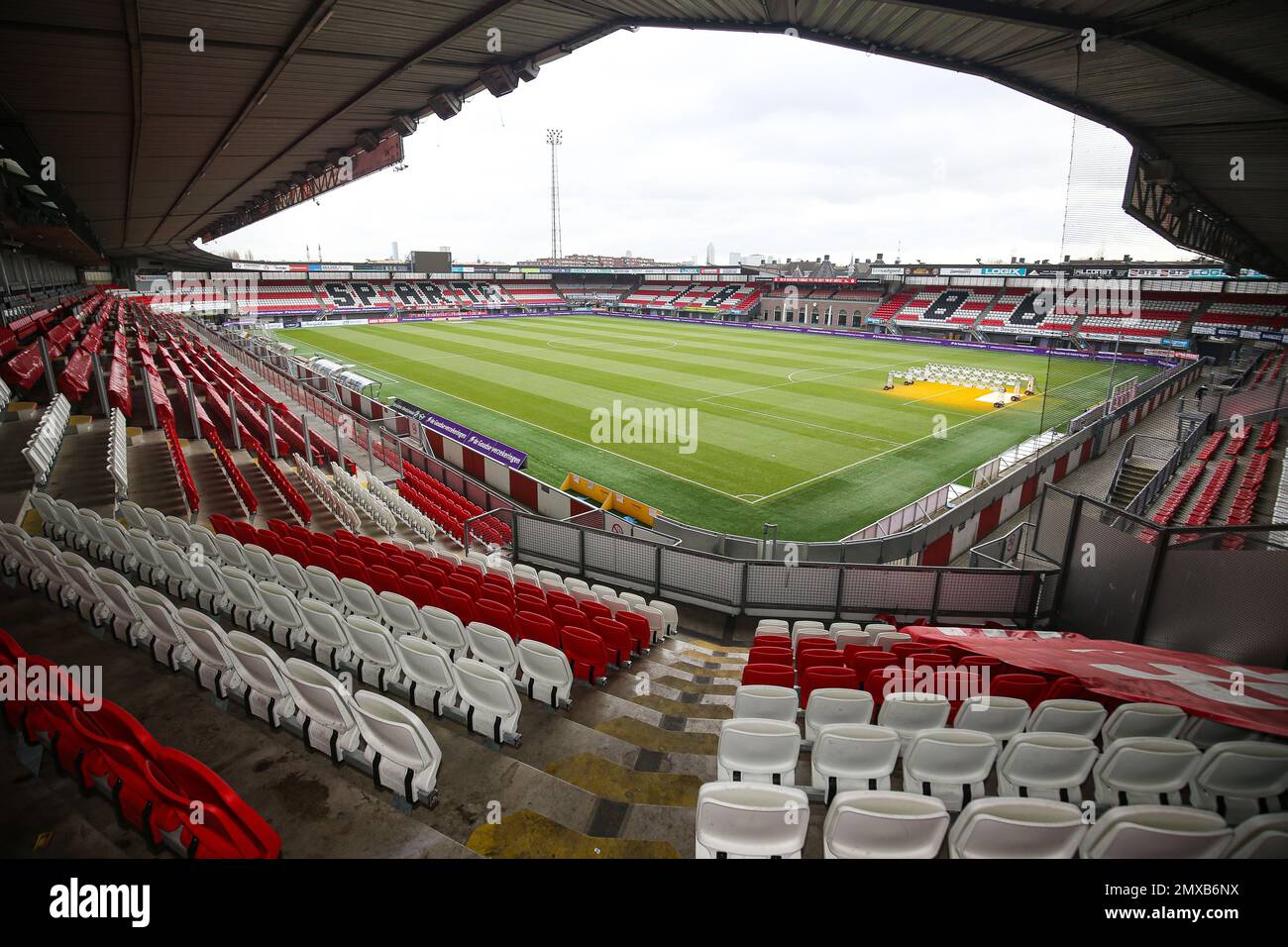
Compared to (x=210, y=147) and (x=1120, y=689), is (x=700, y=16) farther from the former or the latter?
(x=210, y=147)

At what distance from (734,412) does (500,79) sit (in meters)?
16.8

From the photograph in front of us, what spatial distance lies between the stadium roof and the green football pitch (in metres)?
5.00

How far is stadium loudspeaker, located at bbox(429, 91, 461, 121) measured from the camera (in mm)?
11672

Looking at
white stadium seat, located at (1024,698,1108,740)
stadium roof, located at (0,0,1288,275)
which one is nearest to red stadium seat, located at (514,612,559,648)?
white stadium seat, located at (1024,698,1108,740)

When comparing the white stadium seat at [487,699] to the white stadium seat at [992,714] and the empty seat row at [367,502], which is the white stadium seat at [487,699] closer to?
the white stadium seat at [992,714]

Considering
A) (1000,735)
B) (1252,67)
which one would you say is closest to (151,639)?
(1000,735)

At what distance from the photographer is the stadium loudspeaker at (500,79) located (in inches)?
411

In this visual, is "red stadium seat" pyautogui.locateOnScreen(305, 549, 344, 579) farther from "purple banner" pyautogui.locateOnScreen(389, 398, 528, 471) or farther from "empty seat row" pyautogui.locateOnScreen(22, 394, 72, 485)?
"purple banner" pyautogui.locateOnScreen(389, 398, 528, 471)

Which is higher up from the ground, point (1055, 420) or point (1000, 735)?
point (1055, 420)

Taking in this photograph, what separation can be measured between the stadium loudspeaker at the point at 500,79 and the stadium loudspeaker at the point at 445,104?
1.07 metres

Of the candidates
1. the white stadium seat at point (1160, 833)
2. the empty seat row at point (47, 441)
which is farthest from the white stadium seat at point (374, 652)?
the empty seat row at point (47, 441)

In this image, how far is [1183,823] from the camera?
273cm
